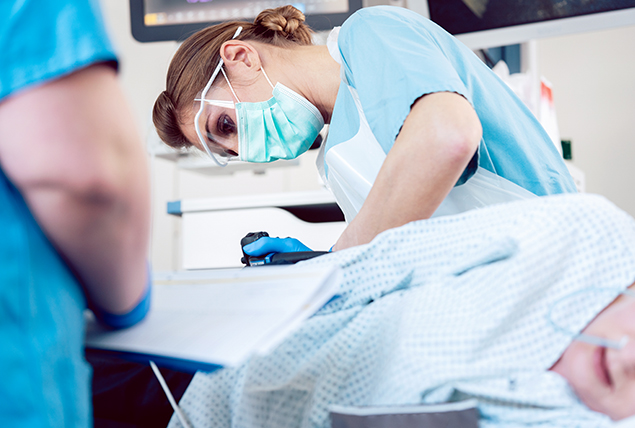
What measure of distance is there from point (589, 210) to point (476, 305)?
0.14 m

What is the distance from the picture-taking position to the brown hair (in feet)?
3.34

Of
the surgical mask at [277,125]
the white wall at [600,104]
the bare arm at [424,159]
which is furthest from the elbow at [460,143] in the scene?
the white wall at [600,104]

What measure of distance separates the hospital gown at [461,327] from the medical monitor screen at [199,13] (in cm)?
117

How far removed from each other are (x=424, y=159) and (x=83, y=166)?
52 cm

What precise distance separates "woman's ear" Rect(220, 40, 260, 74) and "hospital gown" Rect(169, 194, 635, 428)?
0.66 meters

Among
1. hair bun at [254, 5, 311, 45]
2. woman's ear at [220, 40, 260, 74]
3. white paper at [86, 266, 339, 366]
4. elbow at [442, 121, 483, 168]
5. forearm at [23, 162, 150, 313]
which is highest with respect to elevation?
hair bun at [254, 5, 311, 45]

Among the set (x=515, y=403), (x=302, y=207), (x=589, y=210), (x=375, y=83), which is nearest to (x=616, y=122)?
(x=302, y=207)

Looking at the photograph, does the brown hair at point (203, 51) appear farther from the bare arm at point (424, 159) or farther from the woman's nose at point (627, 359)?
the woman's nose at point (627, 359)

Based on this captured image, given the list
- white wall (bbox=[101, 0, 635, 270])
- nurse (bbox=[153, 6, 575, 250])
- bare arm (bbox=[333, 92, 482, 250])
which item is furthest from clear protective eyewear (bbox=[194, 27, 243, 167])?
white wall (bbox=[101, 0, 635, 270])

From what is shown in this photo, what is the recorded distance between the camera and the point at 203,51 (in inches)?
40.1

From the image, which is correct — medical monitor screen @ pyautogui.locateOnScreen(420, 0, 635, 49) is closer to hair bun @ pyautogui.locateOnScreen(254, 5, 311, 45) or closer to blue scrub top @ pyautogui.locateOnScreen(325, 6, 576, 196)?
hair bun @ pyautogui.locateOnScreen(254, 5, 311, 45)

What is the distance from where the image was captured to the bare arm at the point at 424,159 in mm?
644

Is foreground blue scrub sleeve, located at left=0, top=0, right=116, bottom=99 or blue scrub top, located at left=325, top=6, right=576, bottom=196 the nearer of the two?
A: foreground blue scrub sleeve, located at left=0, top=0, right=116, bottom=99

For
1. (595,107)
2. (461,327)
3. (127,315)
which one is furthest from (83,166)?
(595,107)
